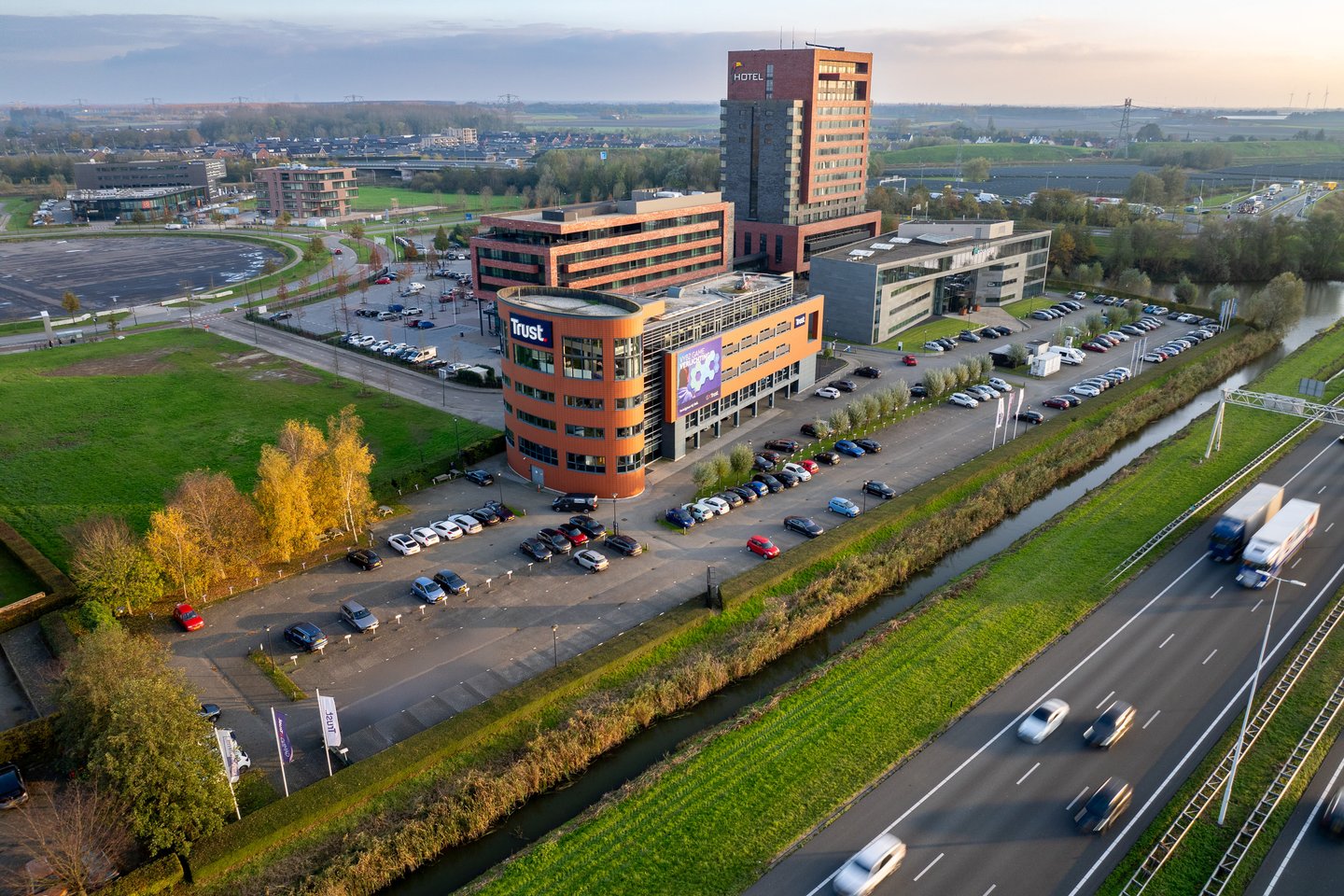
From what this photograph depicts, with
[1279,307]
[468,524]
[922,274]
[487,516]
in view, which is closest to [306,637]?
[468,524]

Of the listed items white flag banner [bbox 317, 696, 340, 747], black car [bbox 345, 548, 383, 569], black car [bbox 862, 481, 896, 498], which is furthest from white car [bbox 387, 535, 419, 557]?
black car [bbox 862, 481, 896, 498]

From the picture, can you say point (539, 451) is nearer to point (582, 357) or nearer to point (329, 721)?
point (582, 357)

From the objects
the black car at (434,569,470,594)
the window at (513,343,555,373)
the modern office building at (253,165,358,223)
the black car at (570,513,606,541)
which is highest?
the modern office building at (253,165,358,223)

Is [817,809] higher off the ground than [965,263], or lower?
lower

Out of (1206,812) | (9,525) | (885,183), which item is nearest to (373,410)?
(9,525)

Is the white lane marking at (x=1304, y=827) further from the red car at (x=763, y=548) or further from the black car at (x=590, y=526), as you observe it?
the black car at (x=590, y=526)

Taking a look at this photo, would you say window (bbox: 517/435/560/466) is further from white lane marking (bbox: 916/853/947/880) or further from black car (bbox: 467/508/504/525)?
white lane marking (bbox: 916/853/947/880)

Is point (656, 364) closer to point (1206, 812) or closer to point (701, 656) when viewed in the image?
point (701, 656)

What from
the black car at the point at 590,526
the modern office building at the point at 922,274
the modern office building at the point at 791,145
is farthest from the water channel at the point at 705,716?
the modern office building at the point at 791,145
